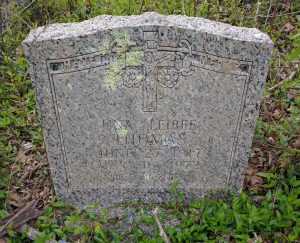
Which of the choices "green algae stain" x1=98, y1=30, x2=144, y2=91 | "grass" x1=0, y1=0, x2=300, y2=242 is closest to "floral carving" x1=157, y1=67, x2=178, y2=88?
"green algae stain" x1=98, y1=30, x2=144, y2=91

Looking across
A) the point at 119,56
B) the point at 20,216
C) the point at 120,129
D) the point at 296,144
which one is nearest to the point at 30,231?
the point at 20,216

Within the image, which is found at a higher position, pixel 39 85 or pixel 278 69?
pixel 39 85

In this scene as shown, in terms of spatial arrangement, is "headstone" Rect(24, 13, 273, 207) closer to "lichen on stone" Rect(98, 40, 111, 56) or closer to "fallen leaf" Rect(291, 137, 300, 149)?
"lichen on stone" Rect(98, 40, 111, 56)

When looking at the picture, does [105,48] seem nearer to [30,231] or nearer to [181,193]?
[181,193]

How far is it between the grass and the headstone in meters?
0.16

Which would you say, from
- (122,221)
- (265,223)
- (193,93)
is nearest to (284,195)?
(265,223)

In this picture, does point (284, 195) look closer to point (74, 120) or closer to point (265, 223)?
point (265, 223)

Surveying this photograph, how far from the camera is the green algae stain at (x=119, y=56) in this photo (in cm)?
219

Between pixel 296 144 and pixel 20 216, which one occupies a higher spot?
pixel 296 144

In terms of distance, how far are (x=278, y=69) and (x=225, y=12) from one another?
1.35 meters

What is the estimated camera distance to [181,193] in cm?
289

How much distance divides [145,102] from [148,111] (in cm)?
8

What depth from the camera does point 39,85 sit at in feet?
7.70

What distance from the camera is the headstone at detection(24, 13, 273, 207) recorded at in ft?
7.26
